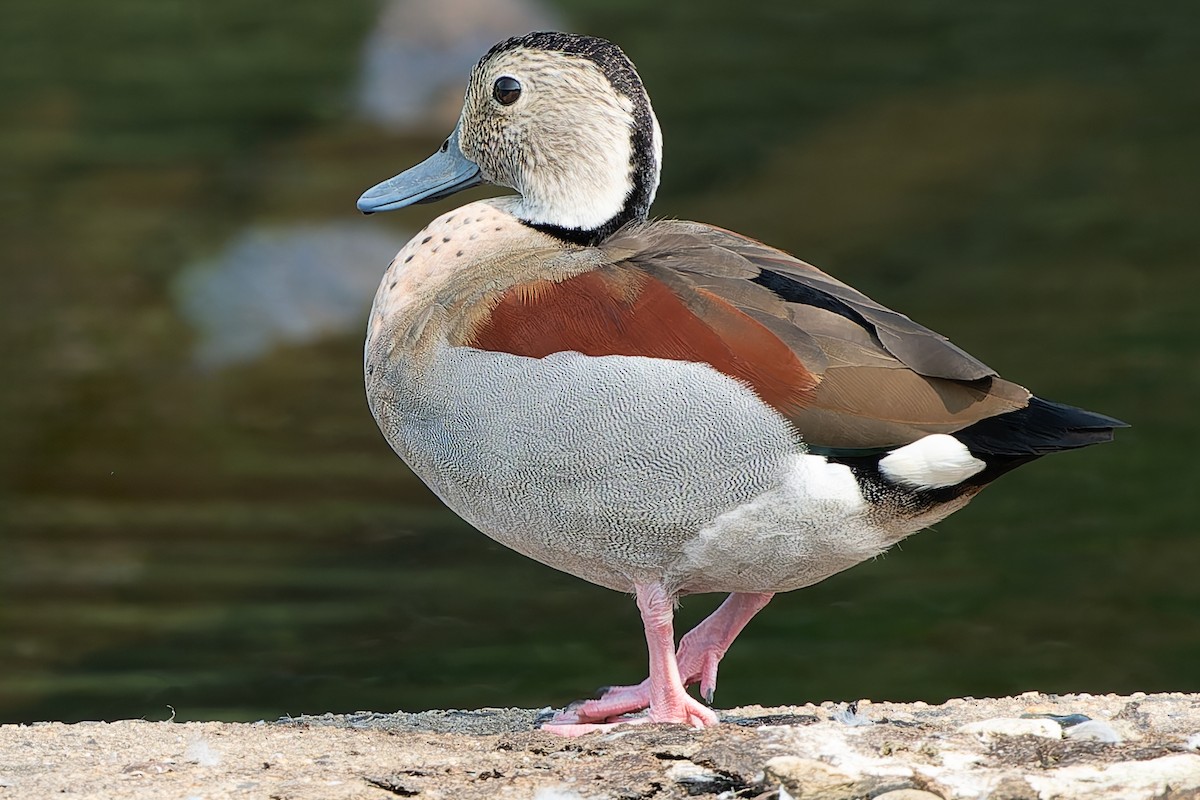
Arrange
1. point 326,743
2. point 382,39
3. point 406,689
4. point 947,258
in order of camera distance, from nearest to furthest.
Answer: point 326,743 → point 406,689 → point 947,258 → point 382,39

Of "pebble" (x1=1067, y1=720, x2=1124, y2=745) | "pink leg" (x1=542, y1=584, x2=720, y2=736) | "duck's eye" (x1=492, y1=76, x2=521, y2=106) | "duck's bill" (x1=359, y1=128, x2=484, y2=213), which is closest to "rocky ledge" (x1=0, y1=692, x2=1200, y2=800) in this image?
"pebble" (x1=1067, y1=720, x2=1124, y2=745)

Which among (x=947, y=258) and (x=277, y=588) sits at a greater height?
(x=947, y=258)

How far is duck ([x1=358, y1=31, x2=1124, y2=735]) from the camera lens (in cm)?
448

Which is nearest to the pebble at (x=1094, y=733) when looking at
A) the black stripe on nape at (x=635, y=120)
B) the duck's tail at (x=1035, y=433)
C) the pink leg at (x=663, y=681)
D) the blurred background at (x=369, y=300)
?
the duck's tail at (x=1035, y=433)

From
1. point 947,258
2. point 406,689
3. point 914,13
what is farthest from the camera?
point 914,13

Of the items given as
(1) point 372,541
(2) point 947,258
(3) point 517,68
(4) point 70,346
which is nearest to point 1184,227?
(2) point 947,258

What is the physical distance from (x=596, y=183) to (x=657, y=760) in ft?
5.93

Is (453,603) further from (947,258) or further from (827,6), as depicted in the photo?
(827,6)

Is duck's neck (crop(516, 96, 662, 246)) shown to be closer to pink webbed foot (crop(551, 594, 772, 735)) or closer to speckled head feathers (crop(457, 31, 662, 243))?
speckled head feathers (crop(457, 31, 662, 243))

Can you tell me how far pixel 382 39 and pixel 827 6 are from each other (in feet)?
19.0

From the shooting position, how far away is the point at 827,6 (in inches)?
765

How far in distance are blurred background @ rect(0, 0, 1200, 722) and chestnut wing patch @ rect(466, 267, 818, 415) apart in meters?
2.74

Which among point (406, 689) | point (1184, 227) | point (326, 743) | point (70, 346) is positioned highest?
point (1184, 227)

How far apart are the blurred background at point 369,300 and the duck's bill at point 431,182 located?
2342mm
